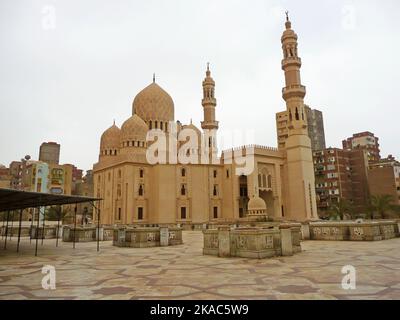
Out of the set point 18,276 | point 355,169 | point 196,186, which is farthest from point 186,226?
point 355,169

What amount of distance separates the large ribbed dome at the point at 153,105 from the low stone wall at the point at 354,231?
27.6m

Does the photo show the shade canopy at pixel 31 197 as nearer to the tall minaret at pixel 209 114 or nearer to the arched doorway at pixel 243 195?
the arched doorway at pixel 243 195

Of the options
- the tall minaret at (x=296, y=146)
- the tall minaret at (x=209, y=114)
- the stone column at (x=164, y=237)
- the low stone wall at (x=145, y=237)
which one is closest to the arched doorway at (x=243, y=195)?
the tall minaret at (x=296, y=146)

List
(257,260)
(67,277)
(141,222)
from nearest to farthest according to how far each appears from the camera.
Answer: (67,277) < (257,260) < (141,222)

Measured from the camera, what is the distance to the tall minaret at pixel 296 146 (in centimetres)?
3641

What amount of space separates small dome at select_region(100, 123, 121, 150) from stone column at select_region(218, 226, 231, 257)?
109ft

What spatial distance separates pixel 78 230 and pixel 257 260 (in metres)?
15.4

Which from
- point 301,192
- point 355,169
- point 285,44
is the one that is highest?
point 285,44

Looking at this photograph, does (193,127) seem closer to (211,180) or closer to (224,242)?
(211,180)

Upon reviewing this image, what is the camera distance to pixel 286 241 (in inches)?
485

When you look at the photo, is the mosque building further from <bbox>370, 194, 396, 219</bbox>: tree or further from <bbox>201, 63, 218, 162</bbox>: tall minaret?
<bbox>370, 194, 396, 219</bbox>: tree

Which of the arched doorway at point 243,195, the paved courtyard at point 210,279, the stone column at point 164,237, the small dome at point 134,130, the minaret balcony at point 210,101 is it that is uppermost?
the minaret balcony at point 210,101
